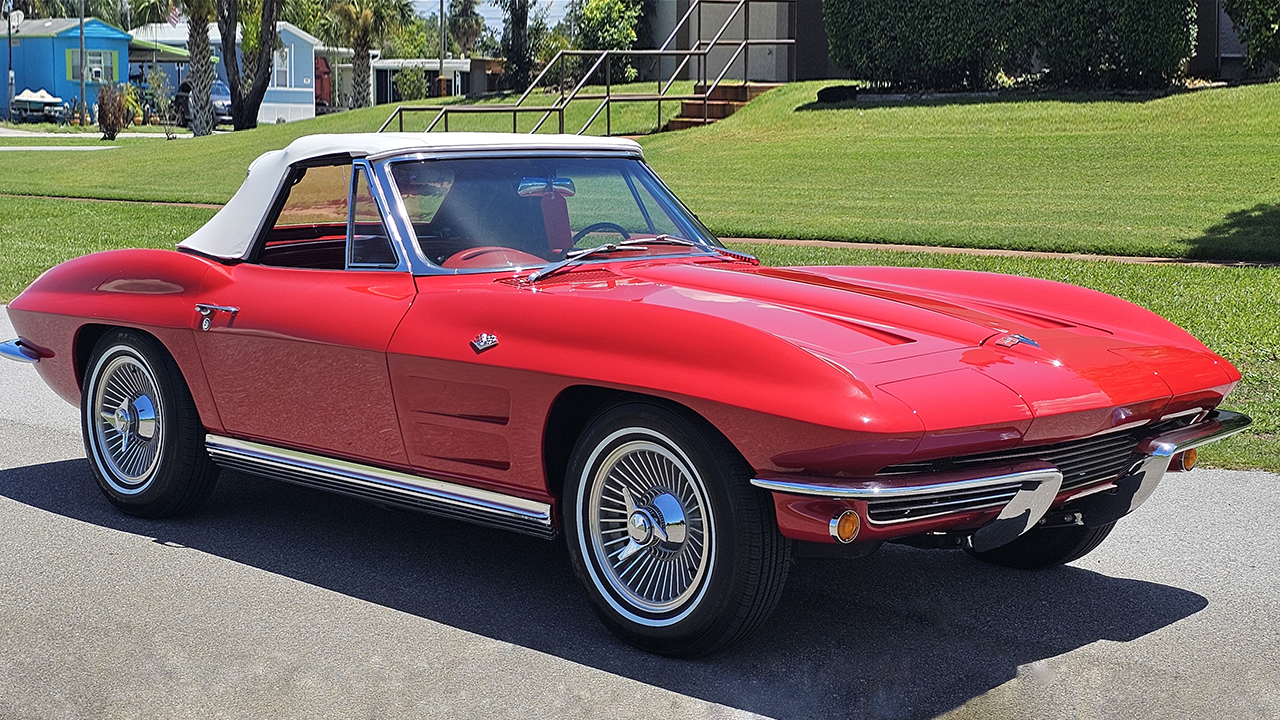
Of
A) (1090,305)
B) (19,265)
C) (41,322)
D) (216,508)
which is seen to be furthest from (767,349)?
(19,265)

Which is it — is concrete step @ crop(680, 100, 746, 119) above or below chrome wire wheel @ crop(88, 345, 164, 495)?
above

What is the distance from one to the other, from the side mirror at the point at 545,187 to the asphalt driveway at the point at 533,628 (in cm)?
128

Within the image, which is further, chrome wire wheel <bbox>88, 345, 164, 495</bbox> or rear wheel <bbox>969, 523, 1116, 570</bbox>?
chrome wire wheel <bbox>88, 345, 164, 495</bbox>

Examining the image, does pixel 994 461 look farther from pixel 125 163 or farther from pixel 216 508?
pixel 125 163

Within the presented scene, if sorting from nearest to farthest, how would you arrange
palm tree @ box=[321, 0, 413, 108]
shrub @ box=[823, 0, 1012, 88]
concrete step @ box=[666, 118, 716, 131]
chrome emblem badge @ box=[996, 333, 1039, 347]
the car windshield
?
chrome emblem badge @ box=[996, 333, 1039, 347] → the car windshield → shrub @ box=[823, 0, 1012, 88] → concrete step @ box=[666, 118, 716, 131] → palm tree @ box=[321, 0, 413, 108]

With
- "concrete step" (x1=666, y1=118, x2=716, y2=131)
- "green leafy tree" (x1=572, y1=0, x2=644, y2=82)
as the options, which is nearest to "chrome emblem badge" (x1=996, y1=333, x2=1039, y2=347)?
"concrete step" (x1=666, y1=118, x2=716, y2=131)

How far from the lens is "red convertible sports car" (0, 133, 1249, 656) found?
3.86 m

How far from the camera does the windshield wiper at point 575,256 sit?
4.86m

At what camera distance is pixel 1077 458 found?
13.5 ft

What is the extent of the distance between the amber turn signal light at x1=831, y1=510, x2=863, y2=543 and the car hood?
0.31 metres

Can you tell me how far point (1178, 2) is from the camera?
2009cm

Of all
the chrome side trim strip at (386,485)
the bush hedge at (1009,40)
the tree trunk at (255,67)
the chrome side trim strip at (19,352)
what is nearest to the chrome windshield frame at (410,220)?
the chrome side trim strip at (386,485)

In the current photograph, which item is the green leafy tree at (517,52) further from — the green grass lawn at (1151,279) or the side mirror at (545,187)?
the side mirror at (545,187)

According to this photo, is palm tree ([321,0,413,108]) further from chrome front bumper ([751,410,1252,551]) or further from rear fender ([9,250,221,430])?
chrome front bumper ([751,410,1252,551])
